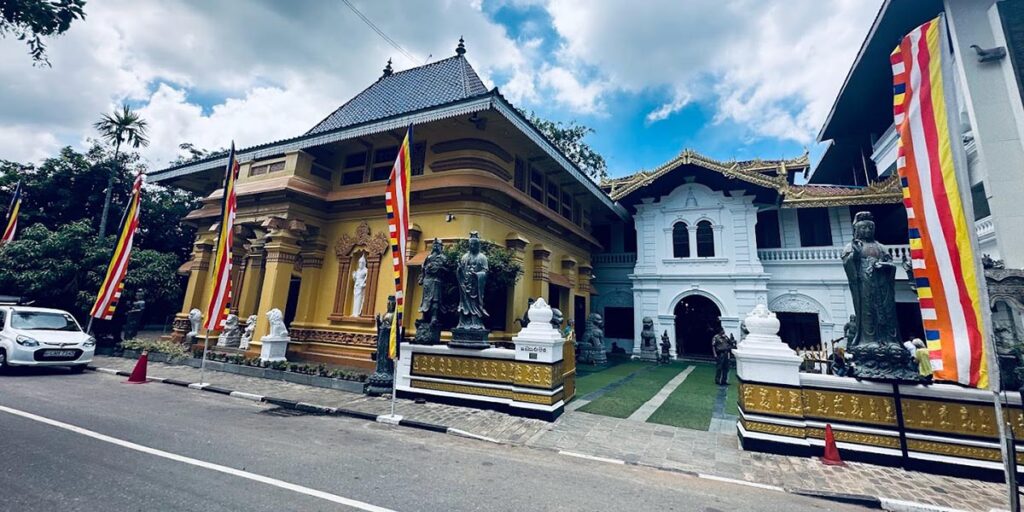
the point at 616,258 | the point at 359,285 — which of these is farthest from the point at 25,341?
the point at 616,258

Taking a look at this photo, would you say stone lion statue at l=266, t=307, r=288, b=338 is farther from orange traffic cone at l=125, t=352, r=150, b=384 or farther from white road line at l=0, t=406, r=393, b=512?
white road line at l=0, t=406, r=393, b=512

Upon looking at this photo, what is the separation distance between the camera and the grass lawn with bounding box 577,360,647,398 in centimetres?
922

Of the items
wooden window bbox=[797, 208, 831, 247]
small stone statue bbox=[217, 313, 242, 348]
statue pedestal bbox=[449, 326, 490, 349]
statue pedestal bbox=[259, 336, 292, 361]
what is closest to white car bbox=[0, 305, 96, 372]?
small stone statue bbox=[217, 313, 242, 348]

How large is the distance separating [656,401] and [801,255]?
1125 cm

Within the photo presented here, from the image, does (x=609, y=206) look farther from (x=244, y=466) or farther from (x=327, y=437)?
(x=244, y=466)

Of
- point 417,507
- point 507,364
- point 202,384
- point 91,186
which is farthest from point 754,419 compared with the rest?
point 91,186

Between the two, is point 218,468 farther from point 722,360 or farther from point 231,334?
point 722,360

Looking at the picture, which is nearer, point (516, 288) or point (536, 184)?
point (516, 288)

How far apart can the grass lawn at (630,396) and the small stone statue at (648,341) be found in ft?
9.60

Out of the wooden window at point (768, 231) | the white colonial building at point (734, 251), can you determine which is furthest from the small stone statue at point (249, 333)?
the wooden window at point (768, 231)

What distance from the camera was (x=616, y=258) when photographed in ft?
59.5

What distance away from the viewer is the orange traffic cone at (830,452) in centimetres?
466

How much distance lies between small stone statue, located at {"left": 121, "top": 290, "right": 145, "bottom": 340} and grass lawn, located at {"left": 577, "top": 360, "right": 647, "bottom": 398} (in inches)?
582

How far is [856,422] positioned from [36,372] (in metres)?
15.4
